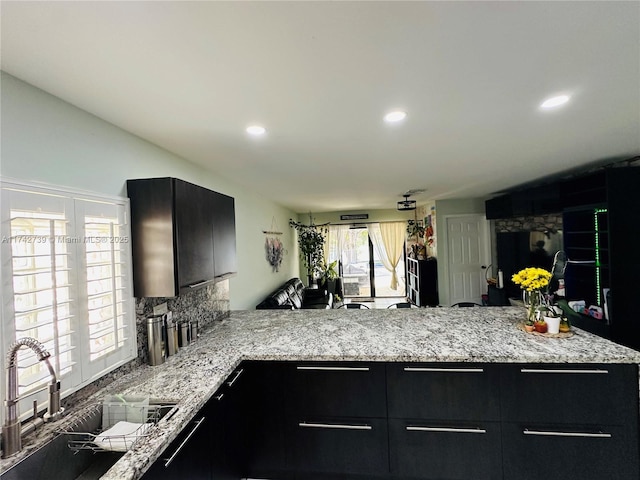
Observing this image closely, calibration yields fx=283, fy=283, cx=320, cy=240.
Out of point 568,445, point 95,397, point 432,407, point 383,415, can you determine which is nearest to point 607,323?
point 568,445

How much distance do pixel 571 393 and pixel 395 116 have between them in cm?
202

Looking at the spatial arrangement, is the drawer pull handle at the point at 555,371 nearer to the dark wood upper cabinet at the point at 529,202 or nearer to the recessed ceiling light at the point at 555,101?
the recessed ceiling light at the point at 555,101

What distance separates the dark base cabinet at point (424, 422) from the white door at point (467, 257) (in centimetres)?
483

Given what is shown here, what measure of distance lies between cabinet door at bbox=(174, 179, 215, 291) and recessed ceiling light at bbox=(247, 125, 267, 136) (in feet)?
1.86

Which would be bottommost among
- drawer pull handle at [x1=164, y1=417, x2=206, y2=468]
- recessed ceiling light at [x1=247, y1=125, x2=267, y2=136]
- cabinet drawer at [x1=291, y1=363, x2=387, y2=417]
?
cabinet drawer at [x1=291, y1=363, x2=387, y2=417]

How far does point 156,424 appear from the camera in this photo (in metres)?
1.24

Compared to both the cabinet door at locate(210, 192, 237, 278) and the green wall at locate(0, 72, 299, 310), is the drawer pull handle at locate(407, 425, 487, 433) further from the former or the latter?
the green wall at locate(0, 72, 299, 310)

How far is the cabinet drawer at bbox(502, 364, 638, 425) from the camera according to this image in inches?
65.2

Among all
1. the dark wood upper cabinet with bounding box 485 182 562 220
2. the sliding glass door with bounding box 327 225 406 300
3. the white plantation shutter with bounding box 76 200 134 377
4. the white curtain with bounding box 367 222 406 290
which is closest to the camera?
the white plantation shutter with bounding box 76 200 134 377

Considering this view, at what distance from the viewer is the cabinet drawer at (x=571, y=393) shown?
166cm

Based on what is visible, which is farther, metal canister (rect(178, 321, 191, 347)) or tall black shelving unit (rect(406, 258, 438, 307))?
tall black shelving unit (rect(406, 258, 438, 307))

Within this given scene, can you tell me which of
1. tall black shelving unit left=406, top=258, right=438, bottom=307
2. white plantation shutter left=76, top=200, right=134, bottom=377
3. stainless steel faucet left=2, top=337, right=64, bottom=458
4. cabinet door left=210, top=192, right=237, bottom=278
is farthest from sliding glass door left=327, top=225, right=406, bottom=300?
stainless steel faucet left=2, top=337, right=64, bottom=458

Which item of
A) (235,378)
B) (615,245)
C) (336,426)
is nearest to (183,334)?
(235,378)

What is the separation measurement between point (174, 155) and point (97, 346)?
1.59 metres
